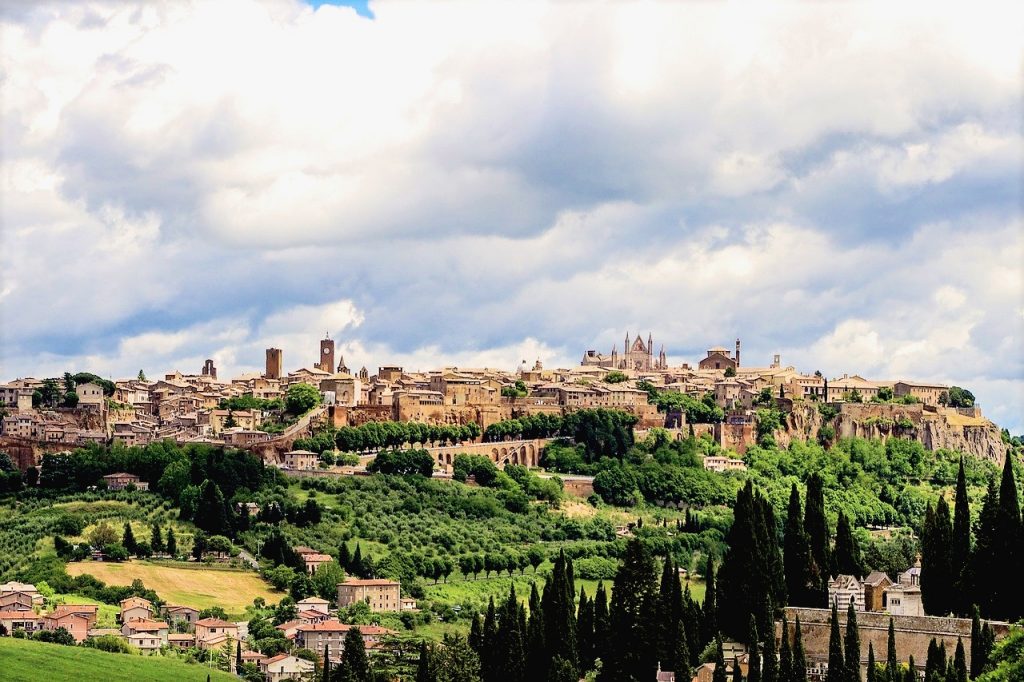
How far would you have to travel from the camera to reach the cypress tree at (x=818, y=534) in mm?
56469

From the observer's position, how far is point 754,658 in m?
47.6

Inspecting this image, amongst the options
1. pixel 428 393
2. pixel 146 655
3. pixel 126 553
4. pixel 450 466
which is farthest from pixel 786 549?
pixel 428 393

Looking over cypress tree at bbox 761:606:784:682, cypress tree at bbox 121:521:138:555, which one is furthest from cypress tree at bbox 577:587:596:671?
cypress tree at bbox 121:521:138:555

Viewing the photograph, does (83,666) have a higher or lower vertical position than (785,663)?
lower

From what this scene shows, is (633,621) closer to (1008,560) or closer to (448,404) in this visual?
(1008,560)

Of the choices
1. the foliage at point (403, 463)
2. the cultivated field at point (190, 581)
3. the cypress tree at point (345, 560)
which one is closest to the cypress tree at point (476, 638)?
the cultivated field at point (190, 581)

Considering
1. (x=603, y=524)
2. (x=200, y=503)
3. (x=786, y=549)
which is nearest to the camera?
(x=786, y=549)

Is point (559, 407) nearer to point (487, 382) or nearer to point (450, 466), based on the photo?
point (487, 382)

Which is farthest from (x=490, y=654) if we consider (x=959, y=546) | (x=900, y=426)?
(x=900, y=426)

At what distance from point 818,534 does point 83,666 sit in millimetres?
23441

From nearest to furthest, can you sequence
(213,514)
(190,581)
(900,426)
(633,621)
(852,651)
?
(852,651) → (633,621) → (190,581) → (213,514) → (900,426)

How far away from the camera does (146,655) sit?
65.1 metres

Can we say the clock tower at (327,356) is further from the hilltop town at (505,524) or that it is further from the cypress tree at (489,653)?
the cypress tree at (489,653)

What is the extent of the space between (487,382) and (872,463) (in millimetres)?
23052
